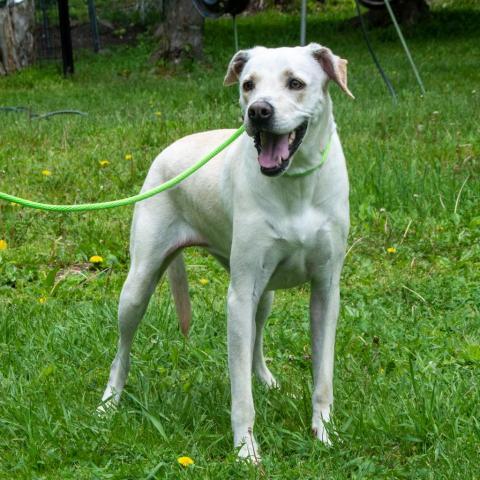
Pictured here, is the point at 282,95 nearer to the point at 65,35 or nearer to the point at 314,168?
the point at 314,168

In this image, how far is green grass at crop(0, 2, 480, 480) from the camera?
12.3 feet

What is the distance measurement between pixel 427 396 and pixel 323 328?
1.59ft

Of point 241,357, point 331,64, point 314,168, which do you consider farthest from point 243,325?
point 331,64

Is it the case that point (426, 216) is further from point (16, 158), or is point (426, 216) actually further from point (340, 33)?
point (340, 33)

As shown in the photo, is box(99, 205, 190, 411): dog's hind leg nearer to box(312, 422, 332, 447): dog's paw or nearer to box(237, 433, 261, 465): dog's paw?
box(237, 433, 261, 465): dog's paw

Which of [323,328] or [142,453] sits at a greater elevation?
[323,328]

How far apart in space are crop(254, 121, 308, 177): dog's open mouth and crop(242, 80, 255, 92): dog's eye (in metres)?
0.22

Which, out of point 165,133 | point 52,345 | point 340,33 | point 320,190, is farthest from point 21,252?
point 340,33

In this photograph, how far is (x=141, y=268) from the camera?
4.41 meters

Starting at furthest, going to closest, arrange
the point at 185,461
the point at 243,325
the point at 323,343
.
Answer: the point at 323,343 → the point at 243,325 → the point at 185,461

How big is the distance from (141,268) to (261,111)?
1.15 m

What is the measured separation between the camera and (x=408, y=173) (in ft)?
22.5

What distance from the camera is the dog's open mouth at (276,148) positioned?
142 inches

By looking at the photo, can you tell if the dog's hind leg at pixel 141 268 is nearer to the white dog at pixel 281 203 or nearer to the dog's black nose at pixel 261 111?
the white dog at pixel 281 203
